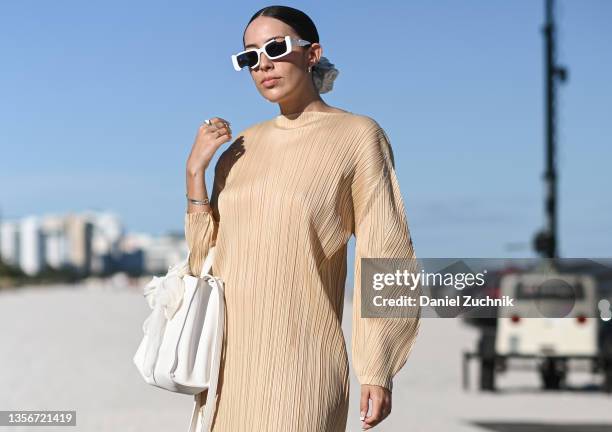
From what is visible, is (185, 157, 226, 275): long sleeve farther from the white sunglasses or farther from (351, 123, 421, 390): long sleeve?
(351, 123, 421, 390): long sleeve

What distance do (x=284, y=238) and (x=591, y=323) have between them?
1268 cm

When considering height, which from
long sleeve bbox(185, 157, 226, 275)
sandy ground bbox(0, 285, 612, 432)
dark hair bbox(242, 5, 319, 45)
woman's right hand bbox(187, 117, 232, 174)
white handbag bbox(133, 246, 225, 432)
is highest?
dark hair bbox(242, 5, 319, 45)

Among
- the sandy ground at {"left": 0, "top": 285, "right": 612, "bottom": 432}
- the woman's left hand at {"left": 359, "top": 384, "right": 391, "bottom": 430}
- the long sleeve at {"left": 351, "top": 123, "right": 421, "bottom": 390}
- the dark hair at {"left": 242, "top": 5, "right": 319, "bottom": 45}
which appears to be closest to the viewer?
the woman's left hand at {"left": 359, "top": 384, "right": 391, "bottom": 430}

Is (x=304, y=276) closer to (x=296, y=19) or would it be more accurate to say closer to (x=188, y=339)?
(x=188, y=339)

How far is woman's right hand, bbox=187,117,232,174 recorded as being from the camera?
11.9 feet

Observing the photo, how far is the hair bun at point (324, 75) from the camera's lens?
3.65 meters

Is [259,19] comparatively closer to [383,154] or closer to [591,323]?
[383,154]

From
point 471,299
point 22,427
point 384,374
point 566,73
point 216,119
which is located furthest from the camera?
point 566,73

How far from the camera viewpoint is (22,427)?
11.4 metres

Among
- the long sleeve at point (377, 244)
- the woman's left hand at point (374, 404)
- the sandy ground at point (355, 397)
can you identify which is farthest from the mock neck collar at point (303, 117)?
the sandy ground at point (355, 397)

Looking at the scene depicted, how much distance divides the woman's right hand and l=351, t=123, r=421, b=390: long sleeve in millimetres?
388

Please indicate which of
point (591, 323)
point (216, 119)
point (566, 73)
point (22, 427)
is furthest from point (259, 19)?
point (566, 73)

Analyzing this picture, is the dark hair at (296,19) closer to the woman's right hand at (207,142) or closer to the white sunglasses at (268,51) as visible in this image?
the white sunglasses at (268,51)

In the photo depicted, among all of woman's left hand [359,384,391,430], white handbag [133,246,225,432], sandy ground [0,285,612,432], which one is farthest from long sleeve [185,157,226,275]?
sandy ground [0,285,612,432]
